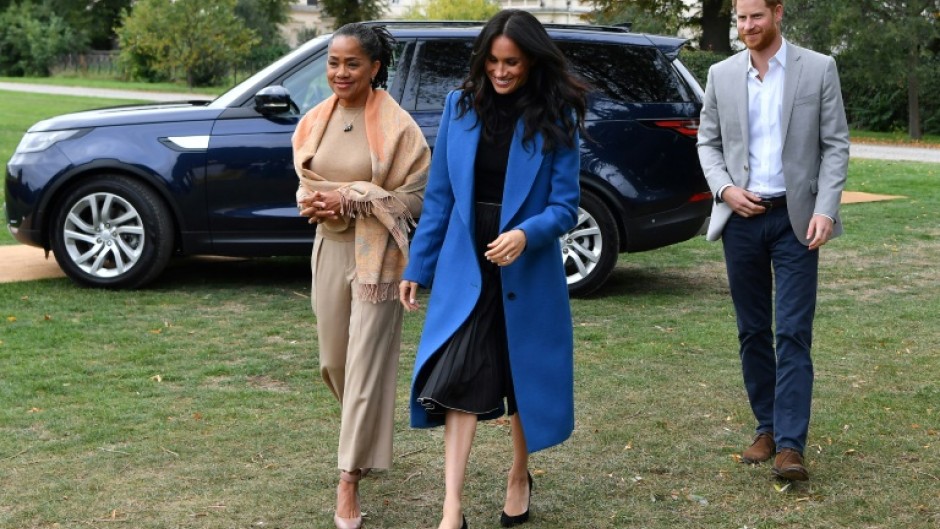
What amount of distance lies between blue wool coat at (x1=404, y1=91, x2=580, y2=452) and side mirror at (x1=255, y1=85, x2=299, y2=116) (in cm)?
453

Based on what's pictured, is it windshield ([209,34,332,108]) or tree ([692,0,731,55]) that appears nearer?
windshield ([209,34,332,108])

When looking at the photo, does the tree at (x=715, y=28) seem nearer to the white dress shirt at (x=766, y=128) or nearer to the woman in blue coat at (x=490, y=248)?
the white dress shirt at (x=766, y=128)

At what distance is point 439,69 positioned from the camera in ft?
31.2

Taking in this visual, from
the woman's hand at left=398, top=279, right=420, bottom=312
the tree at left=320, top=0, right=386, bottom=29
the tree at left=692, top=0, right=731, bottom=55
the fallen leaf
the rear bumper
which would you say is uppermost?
the tree at left=320, top=0, right=386, bottom=29

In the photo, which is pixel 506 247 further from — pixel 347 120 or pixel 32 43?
pixel 32 43

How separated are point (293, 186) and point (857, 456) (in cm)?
473

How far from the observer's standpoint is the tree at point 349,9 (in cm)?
4925

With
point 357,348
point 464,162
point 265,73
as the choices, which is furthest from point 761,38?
point 265,73

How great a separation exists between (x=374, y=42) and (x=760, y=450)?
2.35m

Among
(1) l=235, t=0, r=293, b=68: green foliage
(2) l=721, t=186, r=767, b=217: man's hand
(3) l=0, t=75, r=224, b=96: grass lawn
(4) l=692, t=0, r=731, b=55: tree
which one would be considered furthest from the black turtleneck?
(1) l=235, t=0, r=293, b=68: green foliage

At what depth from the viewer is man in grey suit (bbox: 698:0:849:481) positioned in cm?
533

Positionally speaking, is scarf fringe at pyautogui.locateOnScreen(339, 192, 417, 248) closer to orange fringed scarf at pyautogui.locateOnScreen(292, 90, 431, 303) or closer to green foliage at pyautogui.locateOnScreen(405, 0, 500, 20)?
orange fringed scarf at pyautogui.locateOnScreen(292, 90, 431, 303)

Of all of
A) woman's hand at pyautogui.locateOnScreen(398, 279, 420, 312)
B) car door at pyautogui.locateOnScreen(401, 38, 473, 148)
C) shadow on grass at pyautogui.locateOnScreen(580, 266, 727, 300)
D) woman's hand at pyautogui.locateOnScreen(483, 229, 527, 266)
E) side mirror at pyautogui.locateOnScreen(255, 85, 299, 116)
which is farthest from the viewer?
shadow on grass at pyautogui.locateOnScreen(580, 266, 727, 300)

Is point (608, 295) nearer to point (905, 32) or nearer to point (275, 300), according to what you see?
point (275, 300)
